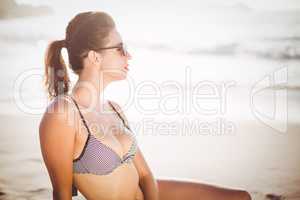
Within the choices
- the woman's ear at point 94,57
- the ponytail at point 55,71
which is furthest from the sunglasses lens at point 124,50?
the ponytail at point 55,71

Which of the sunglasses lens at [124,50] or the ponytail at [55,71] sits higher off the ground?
the sunglasses lens at [124,50]

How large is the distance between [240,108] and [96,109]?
0.70 metres

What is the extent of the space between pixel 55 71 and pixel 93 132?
35 centimetres

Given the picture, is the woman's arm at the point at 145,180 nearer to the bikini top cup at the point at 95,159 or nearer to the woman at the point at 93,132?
the woman at the point at 93,132

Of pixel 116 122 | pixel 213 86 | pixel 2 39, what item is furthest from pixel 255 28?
pixel 2 39

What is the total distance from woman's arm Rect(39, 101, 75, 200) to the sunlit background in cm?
26

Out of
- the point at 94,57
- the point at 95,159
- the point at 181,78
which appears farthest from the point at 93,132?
the point at 181,78

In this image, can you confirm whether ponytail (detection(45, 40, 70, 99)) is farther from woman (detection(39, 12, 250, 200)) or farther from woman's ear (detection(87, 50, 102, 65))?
woman's ear (detection(87, 50, 102, 65))

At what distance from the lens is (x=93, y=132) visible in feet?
5.71

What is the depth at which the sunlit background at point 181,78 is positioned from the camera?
1935 mm

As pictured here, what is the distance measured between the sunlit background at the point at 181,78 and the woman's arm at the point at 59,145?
258 mm

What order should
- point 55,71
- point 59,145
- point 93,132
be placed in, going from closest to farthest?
point 59,145 → point 93,132 → point 55,71

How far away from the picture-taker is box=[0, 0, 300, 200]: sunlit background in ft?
6.35

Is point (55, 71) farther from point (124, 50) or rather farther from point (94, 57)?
point (124, 50)
